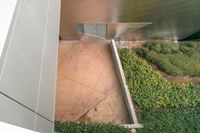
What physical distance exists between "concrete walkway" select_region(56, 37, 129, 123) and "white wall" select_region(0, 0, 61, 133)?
428 cm

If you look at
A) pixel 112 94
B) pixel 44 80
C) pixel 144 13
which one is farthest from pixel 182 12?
pixel 44 80

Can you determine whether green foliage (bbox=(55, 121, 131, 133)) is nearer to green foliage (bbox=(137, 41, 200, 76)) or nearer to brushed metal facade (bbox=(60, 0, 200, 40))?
brushed metal facade (bbox=(60, 0, 200, 40))

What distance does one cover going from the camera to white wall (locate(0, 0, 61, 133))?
5.39 feet

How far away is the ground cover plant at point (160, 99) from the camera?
6696mm

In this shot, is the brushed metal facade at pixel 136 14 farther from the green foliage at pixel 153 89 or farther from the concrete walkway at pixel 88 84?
the green foliage at pixel 153 89

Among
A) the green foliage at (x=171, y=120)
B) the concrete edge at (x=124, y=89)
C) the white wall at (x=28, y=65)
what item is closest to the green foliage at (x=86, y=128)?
the concrete edge at (x=124, y=89)

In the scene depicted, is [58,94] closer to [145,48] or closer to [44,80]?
[145,48]

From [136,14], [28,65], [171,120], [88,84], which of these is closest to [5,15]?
[28,65]

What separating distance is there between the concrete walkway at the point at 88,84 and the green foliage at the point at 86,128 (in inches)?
32.4

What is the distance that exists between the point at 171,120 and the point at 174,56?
10.8 ft

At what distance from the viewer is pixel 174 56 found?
9.38m

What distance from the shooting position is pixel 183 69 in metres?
8.88

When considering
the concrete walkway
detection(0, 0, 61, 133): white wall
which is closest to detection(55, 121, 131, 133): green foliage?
the concrete walkway

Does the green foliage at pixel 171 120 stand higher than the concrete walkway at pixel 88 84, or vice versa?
the concrete walkway at pixel 88 84
